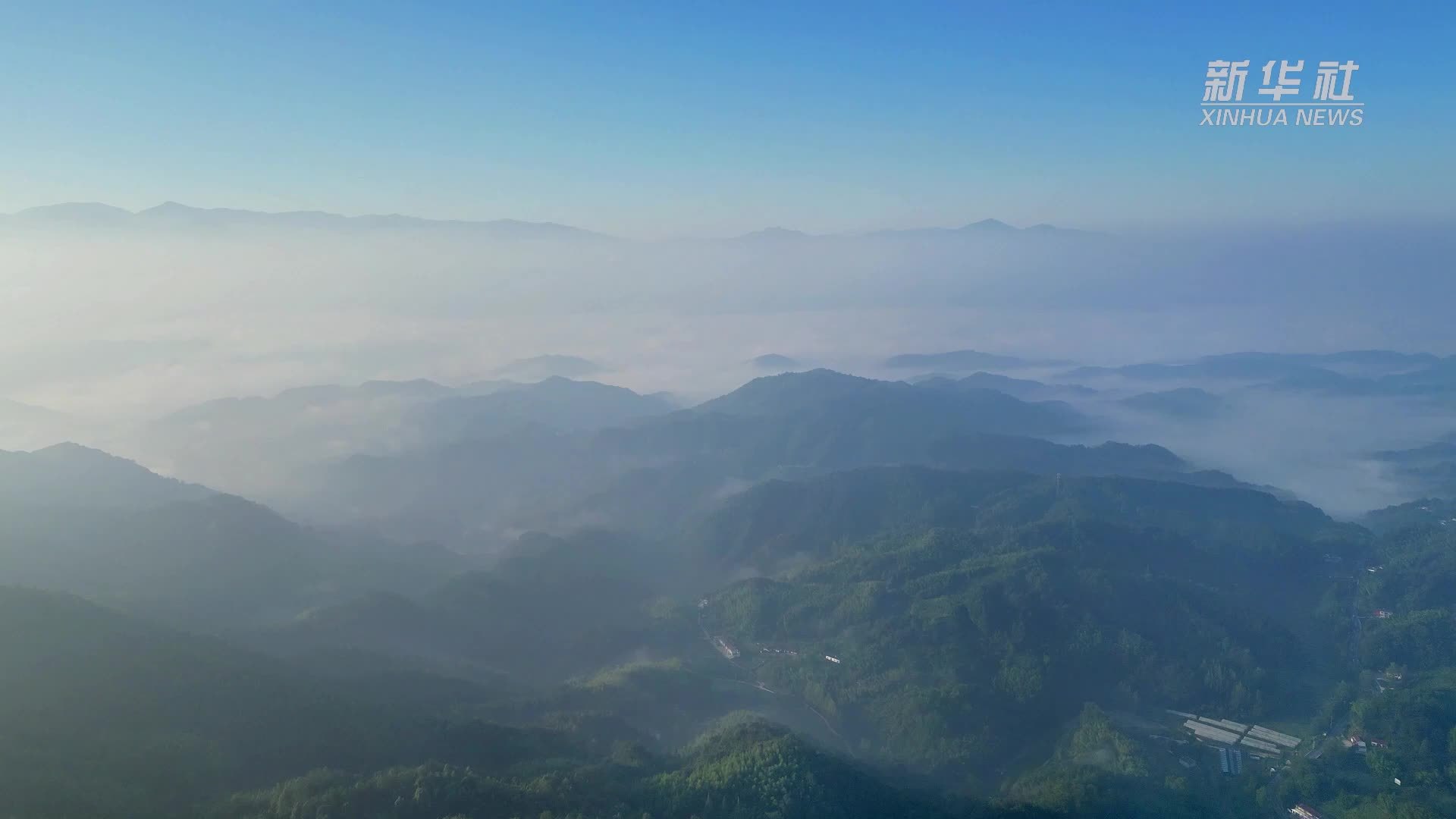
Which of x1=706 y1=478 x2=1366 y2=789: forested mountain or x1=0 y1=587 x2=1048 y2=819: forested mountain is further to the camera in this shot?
x1=706 y1=478 x2=1366 y2=789: forested mountain

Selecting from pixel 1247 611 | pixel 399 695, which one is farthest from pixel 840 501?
pixel 399 695

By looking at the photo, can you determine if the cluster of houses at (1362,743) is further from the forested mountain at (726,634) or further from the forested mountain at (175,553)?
the forested mountain at (175,553)

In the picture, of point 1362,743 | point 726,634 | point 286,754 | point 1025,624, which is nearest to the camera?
point 286,754

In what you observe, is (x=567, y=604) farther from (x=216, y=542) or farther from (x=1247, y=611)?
(x=1247, y=611)

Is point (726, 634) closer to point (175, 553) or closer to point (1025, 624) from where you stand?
point (1025, 624)

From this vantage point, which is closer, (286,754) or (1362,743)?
(286,754)

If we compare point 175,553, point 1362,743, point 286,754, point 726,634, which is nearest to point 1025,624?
point 1362,743

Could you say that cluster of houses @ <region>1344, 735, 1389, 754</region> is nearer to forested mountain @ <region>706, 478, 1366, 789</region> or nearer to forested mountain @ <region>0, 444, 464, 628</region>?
forested mountain @ <region>706, 478, 1366, 789</region>

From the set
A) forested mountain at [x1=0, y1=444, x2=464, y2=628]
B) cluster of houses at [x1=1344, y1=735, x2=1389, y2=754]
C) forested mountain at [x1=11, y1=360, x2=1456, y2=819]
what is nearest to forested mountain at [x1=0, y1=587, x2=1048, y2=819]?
forested mountain at [x1=11, y1=360, x2=1456, y2=819]

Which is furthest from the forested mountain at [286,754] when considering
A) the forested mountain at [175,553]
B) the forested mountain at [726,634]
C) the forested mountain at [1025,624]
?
the forested mountain at [175,553]

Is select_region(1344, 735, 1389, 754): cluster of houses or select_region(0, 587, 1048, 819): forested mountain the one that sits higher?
select_region(0, 587, 1048, 819): forested mountain

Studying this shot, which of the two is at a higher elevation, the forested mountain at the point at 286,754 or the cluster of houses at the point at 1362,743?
the forested mountain at the point at 286,754
